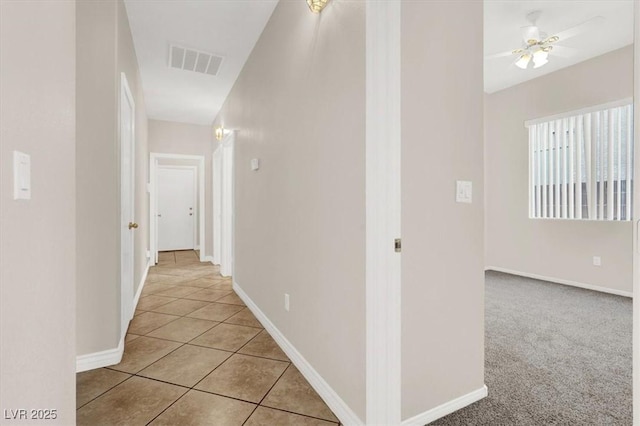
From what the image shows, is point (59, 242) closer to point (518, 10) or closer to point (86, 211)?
point (86, 211)

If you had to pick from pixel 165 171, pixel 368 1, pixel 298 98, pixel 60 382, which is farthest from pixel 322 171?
pixel 165 171

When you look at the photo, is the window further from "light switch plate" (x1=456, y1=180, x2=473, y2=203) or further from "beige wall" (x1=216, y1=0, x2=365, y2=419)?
"beige wall" (x1=216, y1=0, x2=365, y2=419)

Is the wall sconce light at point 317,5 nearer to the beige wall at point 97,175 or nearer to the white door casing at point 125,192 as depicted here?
the beige wall at point 97,175

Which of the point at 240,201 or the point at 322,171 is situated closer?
the point at 322,171

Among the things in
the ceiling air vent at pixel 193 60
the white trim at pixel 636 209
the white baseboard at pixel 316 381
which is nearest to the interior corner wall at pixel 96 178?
the white baseboard at pixel 316 381

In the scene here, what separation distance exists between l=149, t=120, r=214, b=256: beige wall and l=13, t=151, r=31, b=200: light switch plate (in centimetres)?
544

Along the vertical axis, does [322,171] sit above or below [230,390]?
above

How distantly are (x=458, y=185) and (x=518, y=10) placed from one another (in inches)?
98.3

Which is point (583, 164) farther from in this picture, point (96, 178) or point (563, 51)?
point (96, 178)

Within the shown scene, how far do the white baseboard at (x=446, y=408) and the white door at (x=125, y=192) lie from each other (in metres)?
2.13

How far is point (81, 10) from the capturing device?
198cm

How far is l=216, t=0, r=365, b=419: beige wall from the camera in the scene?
1440 millimetres

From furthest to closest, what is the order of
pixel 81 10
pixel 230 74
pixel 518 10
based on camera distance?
pixel 230 74
pixel 518 10
pixel 81 10

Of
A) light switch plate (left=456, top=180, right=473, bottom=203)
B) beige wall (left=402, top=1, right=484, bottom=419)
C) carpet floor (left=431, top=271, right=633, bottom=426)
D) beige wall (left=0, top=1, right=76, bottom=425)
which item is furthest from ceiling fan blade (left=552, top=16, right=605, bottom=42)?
beige wall (left=0, top=1, right=76, bottom=425)
